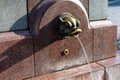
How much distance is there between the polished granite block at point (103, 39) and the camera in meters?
5.19

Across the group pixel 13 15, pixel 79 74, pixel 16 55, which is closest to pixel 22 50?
pixel 16 55

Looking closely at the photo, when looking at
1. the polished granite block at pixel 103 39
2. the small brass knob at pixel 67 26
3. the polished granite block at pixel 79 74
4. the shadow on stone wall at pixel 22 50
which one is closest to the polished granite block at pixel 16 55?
the shadow on stone wall at pixel 22 50

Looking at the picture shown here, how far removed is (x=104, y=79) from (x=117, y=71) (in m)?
0.28

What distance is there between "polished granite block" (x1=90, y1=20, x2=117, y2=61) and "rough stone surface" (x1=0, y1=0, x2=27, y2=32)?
1269mm

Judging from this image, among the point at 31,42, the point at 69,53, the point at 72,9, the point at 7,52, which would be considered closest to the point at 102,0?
the point at 72,9

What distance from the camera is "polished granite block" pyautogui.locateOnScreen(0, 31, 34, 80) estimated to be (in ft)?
14.4

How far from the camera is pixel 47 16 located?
4598 millimetres

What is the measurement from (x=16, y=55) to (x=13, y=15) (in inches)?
23.7

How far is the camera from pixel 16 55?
4.46 metres

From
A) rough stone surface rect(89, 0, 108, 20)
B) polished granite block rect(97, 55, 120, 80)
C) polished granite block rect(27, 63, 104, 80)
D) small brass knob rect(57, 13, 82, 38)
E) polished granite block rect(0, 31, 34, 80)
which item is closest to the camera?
polished granite block rect(0, 31, 34, 80)

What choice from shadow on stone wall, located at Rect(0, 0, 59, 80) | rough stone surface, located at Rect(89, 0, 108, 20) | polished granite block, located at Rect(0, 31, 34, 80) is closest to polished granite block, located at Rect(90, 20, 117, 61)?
rough stone surface, located at Rect(89, 0, 108, 20)

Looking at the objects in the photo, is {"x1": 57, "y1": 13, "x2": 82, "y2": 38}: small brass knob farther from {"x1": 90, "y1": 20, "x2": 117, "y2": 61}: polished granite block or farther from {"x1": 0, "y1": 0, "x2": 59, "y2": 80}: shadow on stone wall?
{"x1": 90, "y1": 20, "x2": 117, "y2": 61}: polished granite block

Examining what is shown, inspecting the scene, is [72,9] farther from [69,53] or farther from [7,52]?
[7,52]

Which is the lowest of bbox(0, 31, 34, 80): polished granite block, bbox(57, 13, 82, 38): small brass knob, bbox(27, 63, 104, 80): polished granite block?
bbox(27, 63, 104, 80): polished granite block
